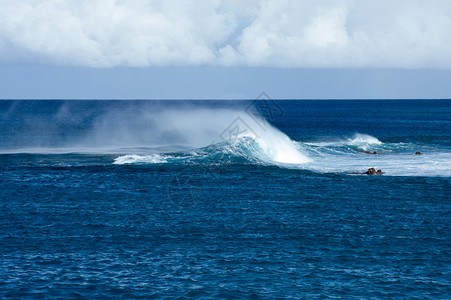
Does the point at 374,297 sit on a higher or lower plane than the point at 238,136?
lower

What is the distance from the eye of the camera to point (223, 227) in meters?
34.4

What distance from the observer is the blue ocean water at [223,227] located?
25.2 m

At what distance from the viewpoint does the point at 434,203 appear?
135 feet

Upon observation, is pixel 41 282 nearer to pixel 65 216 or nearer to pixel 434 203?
pixel 65 216

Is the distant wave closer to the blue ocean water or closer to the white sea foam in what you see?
the white sea foam

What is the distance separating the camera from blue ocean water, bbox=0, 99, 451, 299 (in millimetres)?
25172

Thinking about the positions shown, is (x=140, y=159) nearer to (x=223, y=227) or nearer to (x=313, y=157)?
(x=313, y=157)

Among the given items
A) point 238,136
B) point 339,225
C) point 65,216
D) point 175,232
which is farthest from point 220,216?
point 238,136

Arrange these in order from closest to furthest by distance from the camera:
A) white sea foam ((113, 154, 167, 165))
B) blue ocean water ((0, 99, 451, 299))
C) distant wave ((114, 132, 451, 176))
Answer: blue ocean water ((0, 99, 451, 299)) < distant wave ((114, 132, 451, 176)) < white sea foam ((113, 154, 167, 165))

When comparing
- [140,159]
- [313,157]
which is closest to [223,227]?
[140,159]

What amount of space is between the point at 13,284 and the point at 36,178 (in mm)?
27163

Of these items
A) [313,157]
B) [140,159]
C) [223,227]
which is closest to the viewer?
[223,227]

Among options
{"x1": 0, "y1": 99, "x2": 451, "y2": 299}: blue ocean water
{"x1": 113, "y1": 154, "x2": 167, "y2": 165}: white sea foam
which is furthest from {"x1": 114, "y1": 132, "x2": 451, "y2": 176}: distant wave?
{"x1": 0, "y1": 99, "x2": 451, "y2": 299}: blue ocean water

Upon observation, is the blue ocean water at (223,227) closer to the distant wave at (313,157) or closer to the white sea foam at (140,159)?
the white sea foam at (140,159)
